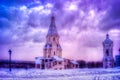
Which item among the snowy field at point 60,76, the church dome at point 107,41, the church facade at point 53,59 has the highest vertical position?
the church dome at point 107,41

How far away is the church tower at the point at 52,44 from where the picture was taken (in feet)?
45.4

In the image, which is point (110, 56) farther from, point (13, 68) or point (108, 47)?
point (13, 68)

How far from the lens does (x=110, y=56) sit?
1551 cm

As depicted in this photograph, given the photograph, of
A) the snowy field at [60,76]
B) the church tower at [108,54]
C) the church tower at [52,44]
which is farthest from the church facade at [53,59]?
the snowy field at [60,76]

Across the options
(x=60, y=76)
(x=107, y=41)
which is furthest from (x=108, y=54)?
(x=60, y=76)

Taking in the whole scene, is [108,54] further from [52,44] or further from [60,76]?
[60,76]

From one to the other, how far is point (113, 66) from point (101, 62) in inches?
50.6

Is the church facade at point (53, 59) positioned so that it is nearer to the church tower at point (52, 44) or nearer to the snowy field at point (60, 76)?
the church tower at point (52, 44)

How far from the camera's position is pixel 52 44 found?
15180mm

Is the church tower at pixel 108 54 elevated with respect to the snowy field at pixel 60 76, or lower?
elevated

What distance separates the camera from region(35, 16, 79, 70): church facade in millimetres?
14406

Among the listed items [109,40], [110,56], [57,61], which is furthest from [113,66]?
[57,61]

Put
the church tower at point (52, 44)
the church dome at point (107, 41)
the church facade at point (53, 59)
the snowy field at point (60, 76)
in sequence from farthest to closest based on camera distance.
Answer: the church dome at point (107, 41) < the church facade at point (53, 59) < the church tower at point (52, 44) < the snowy field at point (60, 76)

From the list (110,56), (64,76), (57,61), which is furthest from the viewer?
(110,56)
